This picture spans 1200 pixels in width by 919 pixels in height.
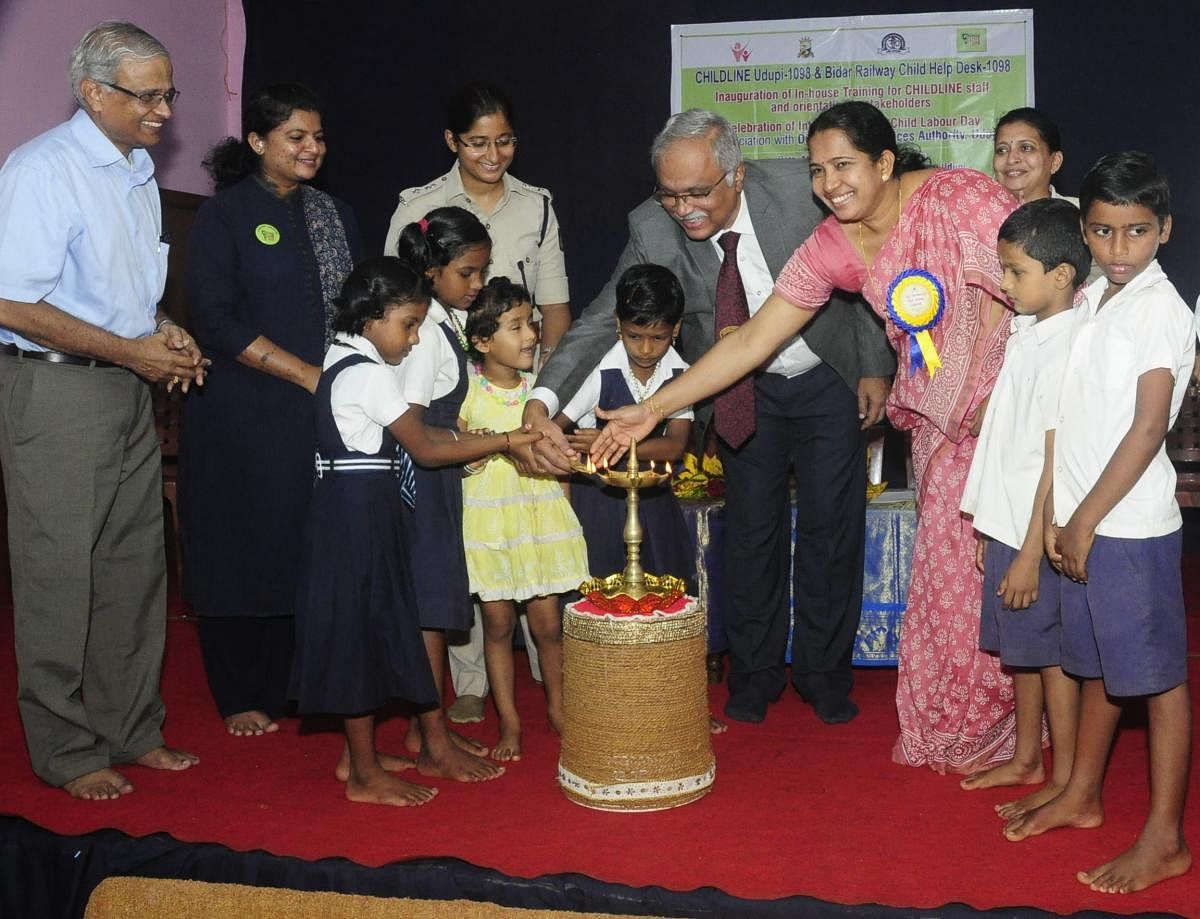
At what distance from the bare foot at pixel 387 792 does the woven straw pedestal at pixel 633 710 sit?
364 millimetres

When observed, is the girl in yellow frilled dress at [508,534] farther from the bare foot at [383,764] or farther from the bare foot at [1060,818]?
the bare foot at [1060,818]

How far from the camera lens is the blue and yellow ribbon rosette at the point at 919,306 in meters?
3.05

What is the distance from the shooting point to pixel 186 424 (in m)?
3.77

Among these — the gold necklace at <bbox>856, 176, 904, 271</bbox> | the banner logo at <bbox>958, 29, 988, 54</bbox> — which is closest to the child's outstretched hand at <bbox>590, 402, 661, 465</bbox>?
the gold necklace at <bbox>856, 176, 904, 271</bbox>

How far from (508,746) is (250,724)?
0.80 metres

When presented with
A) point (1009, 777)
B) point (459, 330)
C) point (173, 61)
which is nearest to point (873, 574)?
point (1009, 777)

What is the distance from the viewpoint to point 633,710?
9.80 ft

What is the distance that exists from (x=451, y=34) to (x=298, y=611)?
3.83 m

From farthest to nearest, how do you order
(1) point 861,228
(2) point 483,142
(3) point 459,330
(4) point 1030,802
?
(2) point 483,142 < (3) point 459,330 < (1) point 861,228 < (4) point 1030,802

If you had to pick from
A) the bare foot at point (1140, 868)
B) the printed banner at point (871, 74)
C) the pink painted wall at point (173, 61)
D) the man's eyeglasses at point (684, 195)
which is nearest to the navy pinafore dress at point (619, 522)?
the man's eyeglasses at point (684, 195)

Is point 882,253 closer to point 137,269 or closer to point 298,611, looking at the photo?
point 298,611

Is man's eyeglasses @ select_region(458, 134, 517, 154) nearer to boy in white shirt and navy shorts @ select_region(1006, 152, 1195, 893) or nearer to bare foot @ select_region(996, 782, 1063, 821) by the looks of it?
boy in white shirt and navy shorts @ select_region(1006, 152, 1195, 893)

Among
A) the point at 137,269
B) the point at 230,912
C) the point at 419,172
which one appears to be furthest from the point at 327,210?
the point at 419,172

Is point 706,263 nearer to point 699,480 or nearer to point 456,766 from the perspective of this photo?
point 699,480
